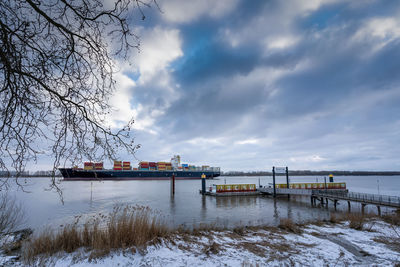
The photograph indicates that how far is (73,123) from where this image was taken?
9.96ft

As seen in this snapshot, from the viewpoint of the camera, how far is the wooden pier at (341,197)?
17.4m

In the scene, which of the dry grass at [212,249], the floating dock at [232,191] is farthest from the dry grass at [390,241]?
the floating dock at [232,191]

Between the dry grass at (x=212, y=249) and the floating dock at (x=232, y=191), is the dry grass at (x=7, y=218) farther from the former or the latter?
the floating dock at (x=232, y=191)

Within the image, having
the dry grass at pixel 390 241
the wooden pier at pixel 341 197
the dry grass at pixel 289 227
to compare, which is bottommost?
the wooden pier at pixel 341 197

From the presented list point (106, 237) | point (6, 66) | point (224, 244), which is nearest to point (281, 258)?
point (224, 244)

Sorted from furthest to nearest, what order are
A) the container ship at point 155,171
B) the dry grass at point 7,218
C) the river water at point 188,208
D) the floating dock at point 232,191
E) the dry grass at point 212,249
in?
the container ship at point 155,171 < the floating dock at point 232,191 < the river water at point 188,208 < the dry grass at point 7,218 < the dry grass at point 212,249

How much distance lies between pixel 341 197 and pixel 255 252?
20.0 metres

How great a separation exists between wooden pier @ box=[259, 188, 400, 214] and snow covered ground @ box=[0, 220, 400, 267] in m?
12.1

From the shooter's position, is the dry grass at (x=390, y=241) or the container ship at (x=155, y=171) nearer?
the dry grass at (x=390, y=241)

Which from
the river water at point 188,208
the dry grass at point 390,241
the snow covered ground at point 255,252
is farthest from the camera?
the river water at point 188,208

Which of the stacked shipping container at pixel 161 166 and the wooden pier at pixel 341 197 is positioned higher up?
the stacked shipping container at pixel 161 166

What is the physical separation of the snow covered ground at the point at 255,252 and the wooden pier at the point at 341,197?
477 inches

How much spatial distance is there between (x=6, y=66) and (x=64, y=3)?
3.58 ft

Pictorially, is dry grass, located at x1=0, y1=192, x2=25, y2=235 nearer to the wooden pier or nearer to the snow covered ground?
the snow covered ground
